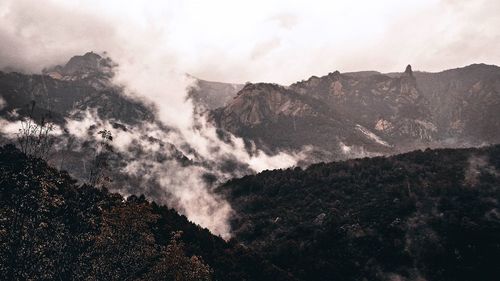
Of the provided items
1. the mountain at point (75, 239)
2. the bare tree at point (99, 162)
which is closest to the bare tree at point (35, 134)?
the mountain at point (75, 239)

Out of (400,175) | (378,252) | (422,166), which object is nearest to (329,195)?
(400,175)

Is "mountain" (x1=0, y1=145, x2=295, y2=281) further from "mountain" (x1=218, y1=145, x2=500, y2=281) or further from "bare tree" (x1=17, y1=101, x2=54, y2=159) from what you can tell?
"mountain" (x1=218, y1=145, x2=500, y2=281)

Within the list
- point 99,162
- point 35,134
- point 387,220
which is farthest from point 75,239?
point 387,220

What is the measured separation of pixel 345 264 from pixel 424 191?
4377cm

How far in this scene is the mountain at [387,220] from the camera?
105137 millimetres

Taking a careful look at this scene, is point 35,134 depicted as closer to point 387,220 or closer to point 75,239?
point 75,239

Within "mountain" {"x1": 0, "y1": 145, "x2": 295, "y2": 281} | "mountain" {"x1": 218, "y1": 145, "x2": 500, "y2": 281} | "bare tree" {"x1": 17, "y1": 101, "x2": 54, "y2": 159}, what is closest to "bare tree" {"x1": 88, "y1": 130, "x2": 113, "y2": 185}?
"mountain" {"x1": 0, "y1": 145, "x2": 295, "y2": 281}

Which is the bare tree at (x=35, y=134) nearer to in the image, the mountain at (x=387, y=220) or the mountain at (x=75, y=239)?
the mountain at (x=75, y=239)

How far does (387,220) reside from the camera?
409 ft

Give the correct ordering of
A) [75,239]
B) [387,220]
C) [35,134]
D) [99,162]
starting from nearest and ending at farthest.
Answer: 1. [35,134]
2. [99,162]
3. [75,239]
4. [387,220]

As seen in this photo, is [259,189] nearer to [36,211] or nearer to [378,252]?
[378,252]

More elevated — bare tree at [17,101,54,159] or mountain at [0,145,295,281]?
bare tree at [17,101,54,159]

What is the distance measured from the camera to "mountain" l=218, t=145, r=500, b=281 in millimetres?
105137

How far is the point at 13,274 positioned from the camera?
113 feet
